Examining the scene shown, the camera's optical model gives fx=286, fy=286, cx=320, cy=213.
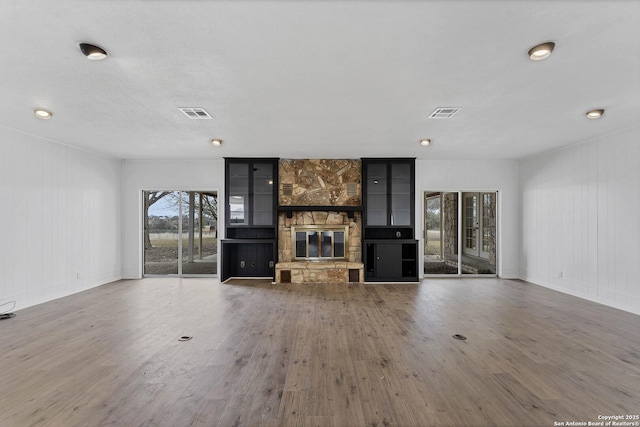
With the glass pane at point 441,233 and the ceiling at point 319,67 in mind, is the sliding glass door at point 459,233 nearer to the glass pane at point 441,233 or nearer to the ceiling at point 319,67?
the glass pane at point 441,233

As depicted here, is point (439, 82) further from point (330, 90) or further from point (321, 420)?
point (321, 420)

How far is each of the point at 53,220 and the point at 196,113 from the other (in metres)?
3.65

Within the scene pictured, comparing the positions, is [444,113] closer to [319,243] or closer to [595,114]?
[595,114]

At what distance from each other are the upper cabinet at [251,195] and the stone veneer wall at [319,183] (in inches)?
10.2

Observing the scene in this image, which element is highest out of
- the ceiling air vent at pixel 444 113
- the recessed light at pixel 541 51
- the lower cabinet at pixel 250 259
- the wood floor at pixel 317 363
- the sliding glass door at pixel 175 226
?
the ceiling air vent at pixel 444 113

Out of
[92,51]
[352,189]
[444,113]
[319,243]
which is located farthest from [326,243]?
[92,51]

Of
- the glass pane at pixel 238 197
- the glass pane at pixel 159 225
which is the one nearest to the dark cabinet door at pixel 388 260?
the glass pane at pixel 238 197

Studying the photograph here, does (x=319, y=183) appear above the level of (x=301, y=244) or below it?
above

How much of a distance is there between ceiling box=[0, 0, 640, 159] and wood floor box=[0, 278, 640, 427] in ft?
8.83

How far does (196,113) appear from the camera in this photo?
366 centimetres

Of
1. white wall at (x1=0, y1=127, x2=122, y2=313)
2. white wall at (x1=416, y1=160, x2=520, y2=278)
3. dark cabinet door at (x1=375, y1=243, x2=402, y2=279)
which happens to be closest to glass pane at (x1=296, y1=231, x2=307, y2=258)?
dark cabinet door at (x1=375, y1=243, x2=402, y2=279)

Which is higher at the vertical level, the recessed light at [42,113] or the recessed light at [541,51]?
the recessed light at [42,113]

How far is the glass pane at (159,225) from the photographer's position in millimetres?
6785

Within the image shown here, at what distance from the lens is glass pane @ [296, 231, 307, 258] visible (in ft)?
21.6
